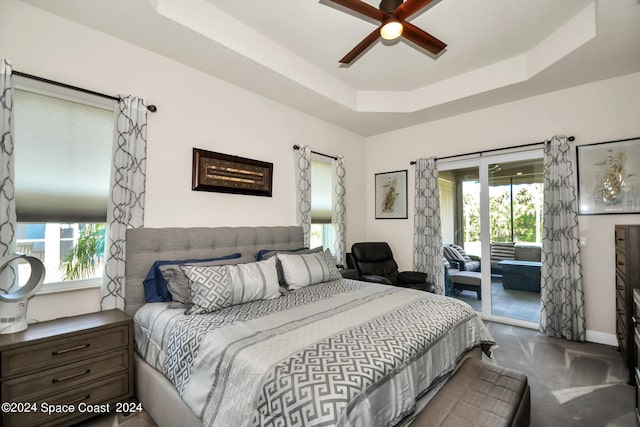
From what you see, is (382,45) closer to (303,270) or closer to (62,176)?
(303,270)

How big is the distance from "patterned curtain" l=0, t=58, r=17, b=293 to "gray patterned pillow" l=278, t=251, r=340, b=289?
1853mm

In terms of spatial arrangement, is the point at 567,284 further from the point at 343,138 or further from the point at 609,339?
the point at 343,138

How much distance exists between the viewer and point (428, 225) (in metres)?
4.26

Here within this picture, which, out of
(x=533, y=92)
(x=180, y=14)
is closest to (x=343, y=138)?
(x=533, y=92)

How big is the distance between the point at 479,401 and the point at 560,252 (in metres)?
2.59

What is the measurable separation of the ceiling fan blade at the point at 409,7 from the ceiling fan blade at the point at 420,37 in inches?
3.7

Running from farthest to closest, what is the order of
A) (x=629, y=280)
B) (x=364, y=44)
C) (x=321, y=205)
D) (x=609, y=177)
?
(x=321, y=205)
(x=609, y=177)
(x=629, y=280)
(x=364, y=44)

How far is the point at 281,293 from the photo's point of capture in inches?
96.0

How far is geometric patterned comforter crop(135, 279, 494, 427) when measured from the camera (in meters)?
1.15

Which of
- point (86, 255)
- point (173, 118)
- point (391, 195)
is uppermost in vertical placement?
point (173, 118)

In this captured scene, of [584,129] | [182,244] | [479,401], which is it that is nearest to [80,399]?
[182,244]

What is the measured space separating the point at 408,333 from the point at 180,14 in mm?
2754

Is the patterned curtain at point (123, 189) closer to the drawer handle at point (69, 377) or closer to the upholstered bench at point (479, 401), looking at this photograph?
the drawer handle at point (69, 377)

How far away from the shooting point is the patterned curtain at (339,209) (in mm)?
4262
